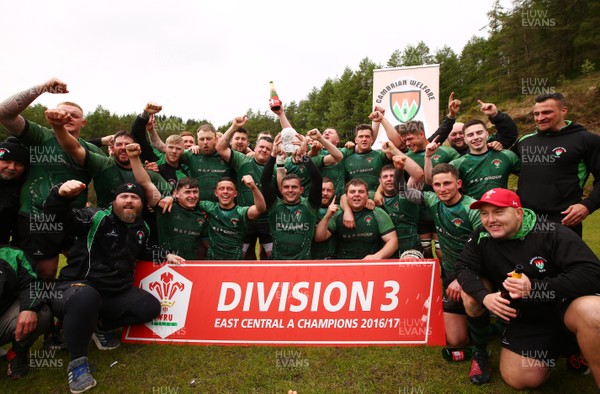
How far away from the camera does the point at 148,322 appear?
16.1 feet

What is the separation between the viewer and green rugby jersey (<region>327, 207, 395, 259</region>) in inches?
222

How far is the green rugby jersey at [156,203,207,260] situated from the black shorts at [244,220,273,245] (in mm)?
1056

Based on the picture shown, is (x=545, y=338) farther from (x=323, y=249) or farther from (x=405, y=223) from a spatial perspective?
(x=323, y=249)

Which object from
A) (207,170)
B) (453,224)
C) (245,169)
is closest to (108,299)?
(207,170)

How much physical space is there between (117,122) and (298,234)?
229 feet

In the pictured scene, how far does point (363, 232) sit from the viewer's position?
566 cm

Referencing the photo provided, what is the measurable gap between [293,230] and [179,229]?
1.85 metres

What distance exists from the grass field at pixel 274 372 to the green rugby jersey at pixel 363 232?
170 cm

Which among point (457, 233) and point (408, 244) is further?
point (408, 244)

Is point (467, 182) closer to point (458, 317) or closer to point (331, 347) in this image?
point (458, 317)

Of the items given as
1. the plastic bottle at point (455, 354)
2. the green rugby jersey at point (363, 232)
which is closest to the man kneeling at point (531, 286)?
the plastic bottle at point (455, 354)

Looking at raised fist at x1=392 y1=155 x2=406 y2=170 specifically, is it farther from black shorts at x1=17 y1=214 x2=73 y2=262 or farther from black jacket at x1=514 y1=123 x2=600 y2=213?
black shorts at x1=17 y1=214 x2=73 y2=262

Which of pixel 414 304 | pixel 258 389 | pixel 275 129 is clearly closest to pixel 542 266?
pixel 414 304

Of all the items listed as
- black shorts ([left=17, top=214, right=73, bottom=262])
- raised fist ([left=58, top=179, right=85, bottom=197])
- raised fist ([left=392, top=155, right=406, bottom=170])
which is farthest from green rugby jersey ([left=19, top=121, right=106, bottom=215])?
raised fist ([left=392, top=155, right=406, bottom=170])
